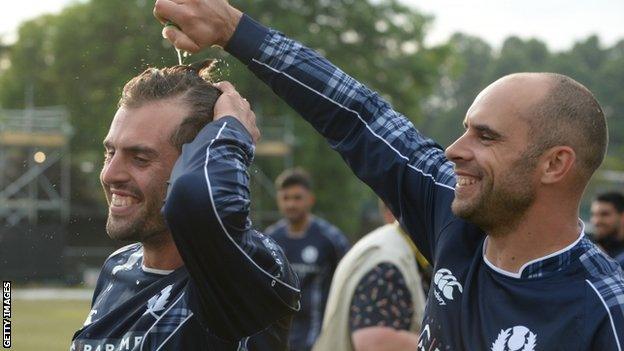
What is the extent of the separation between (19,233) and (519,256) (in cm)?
176

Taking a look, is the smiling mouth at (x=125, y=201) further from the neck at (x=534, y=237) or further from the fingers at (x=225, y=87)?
the neck at (x=534, y=237)

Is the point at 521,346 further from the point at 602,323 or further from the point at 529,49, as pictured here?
the point at 529,49

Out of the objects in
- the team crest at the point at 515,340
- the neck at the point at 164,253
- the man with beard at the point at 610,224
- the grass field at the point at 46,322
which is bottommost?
the grass field at the point at 46,322

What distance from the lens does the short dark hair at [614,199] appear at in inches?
383

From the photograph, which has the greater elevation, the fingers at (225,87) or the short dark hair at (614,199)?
the fingers at (225,87)

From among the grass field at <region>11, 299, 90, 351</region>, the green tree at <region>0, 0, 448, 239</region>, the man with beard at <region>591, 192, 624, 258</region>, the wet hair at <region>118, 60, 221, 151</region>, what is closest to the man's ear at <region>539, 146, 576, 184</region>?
the wet hair at <region>118, 60, 221, 151</region>

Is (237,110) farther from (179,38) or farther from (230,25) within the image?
(230,25)

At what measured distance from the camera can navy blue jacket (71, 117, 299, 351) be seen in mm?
2311

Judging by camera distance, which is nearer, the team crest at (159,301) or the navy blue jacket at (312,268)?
the team crest at (159,301)

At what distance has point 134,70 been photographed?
3342 millimetres

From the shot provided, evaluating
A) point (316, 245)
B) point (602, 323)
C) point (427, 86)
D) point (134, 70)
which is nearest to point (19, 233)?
point (134, 70)

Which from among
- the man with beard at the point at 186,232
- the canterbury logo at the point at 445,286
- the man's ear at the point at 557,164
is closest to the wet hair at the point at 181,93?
the man with beard at the point at 186,232

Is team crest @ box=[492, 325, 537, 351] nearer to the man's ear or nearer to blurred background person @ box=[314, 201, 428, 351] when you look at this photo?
the man's ear

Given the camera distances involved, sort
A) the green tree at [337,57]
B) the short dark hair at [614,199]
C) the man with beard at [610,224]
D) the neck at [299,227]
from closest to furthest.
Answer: the neck at [299,227] → the man with beard at [610,224] → the short dark hair at [614,199] → the green tree at [337,57]
